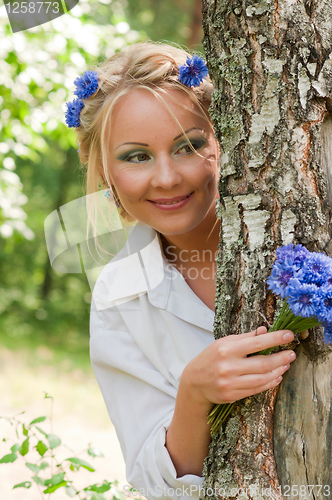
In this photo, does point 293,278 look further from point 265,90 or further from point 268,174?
point 265,90

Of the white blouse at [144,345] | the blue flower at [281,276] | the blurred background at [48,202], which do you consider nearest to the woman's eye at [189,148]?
the white blouse at [144,345]

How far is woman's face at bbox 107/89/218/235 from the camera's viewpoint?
1679 millimetres

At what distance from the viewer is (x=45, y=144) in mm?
4211

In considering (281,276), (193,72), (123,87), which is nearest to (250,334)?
(281,276)

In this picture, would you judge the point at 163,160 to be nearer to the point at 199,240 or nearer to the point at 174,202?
the point at 174,202

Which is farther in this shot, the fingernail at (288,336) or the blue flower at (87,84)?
the blue flower at (87,84)

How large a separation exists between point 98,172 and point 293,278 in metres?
1.27

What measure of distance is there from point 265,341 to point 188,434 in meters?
0.51

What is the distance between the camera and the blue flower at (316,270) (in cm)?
107

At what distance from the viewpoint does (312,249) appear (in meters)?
1.22

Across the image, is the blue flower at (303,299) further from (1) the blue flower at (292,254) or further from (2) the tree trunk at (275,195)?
(2) the tree trunk at (275,195)

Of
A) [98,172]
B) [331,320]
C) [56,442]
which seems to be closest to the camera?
[331,320]

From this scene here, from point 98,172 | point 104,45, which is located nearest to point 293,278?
point 98,172

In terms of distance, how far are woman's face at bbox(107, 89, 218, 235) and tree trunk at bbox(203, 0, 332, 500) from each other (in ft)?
1.23
